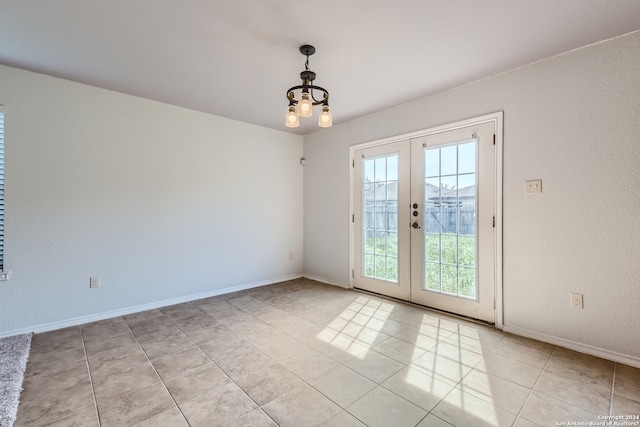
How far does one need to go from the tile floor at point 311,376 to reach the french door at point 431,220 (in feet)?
1.35

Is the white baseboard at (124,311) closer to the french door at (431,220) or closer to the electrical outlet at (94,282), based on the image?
the electrical outlet at (94,282)

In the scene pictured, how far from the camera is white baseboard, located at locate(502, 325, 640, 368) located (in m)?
2.17

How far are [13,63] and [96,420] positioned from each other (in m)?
3.05

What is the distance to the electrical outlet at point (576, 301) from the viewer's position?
7.81 feet

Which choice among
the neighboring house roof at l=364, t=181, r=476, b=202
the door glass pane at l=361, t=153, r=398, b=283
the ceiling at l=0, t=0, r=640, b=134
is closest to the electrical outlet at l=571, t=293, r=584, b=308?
the neighboring house roof at l=364, t=181, r=476, b=202

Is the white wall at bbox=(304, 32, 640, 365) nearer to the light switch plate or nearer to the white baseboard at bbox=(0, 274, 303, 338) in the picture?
the light switch plate

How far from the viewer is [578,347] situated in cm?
238

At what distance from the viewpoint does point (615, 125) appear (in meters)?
2.22

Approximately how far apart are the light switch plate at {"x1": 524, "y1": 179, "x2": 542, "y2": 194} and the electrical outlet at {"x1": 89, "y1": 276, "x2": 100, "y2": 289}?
14.3ft

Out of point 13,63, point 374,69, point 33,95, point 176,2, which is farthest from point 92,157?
point 374,69

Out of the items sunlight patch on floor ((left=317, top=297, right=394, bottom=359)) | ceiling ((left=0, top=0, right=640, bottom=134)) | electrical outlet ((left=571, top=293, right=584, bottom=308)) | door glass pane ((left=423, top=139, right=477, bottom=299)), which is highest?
ceiling ((left=0, top=0, right=640, bottom=134))

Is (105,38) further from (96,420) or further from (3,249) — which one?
(96,420)

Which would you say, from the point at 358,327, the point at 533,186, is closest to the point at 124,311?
the point at 358,327

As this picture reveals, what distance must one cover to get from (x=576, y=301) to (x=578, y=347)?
14.5 inches
